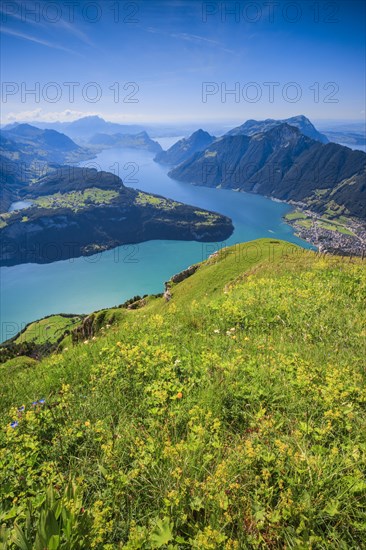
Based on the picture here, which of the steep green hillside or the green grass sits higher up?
the steep green hillside

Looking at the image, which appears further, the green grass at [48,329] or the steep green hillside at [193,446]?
the green grass at [48,329]

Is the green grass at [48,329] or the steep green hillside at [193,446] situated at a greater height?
the steep green hillside at [193,446]

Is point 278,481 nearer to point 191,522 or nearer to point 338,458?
point 338,458

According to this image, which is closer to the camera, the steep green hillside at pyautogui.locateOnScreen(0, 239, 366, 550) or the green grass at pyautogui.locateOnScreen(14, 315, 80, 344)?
the steep green hillside at pyautogui.locateOnScreen(0, 239, 366, 550)

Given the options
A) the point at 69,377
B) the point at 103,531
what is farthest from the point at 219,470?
the point at 69,377
